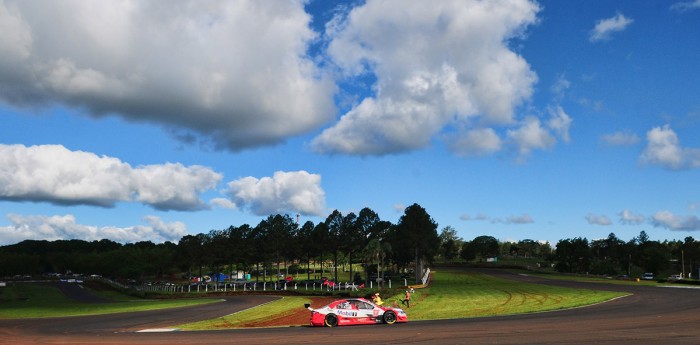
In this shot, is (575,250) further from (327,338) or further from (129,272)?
(327,338)

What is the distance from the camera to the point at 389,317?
2644 cm

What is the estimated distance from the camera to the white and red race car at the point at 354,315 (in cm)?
2630

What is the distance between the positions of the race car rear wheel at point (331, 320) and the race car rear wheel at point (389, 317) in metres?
2.60

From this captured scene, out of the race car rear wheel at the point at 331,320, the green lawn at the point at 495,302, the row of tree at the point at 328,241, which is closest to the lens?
the race car rear wheel at the point at 331,320

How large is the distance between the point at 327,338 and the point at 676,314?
19191 millimetres

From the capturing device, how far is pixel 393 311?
26531 mm

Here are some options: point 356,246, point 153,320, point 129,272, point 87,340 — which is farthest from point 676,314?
point 129,272

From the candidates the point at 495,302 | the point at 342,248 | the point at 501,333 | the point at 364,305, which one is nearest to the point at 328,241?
the point at 342,248

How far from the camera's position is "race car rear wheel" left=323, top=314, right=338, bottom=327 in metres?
26.2

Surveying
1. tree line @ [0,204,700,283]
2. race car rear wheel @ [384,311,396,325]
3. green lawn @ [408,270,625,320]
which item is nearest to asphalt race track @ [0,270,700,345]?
race car rear wheel @ [384,311,396,325]

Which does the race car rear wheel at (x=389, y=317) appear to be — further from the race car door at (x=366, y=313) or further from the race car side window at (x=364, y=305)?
the race car side window at (x=364, y=305)

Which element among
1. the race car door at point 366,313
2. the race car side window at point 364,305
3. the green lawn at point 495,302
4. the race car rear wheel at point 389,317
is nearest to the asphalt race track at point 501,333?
the race car rear wheel at point 389,317

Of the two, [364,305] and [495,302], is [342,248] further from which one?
[364,305]

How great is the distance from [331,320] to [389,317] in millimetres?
3029
